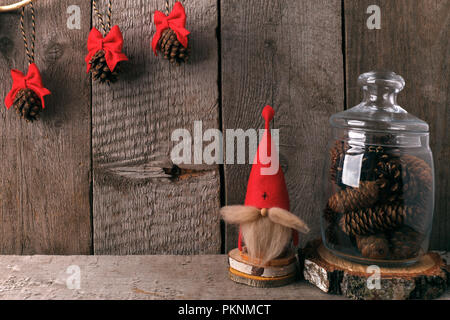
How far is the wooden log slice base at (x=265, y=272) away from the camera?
0.71 m

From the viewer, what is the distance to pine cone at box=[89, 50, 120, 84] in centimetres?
81

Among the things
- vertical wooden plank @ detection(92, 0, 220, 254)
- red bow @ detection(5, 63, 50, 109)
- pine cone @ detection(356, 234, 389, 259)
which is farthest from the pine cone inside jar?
red bow @ detection(5, 63, 50, 109)

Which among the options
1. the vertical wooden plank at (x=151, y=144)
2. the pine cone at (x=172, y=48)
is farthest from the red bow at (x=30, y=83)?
the pine cone at (x=172, y=48)

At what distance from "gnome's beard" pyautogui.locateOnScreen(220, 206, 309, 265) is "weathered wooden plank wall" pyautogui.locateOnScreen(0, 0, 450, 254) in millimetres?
184

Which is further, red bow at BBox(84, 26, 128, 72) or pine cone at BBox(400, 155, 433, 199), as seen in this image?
red bow at BBox(84, 26, 128, 72)

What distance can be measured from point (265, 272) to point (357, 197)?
0.21m

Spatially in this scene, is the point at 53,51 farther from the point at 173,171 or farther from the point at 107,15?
the point at 173,171

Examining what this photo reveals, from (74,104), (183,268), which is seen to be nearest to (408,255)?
(183,268)

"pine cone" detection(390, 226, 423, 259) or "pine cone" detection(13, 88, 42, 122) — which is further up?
"pine cone" detection(13, 88, 42, 122)

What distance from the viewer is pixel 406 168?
27.1 inches

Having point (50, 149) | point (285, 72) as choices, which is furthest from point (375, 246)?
point (50, 149)

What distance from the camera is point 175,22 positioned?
81cm

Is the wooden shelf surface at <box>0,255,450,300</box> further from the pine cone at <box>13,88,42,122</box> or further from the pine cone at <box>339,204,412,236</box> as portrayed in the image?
the pine cone at <box>13,88,42,122</box>
